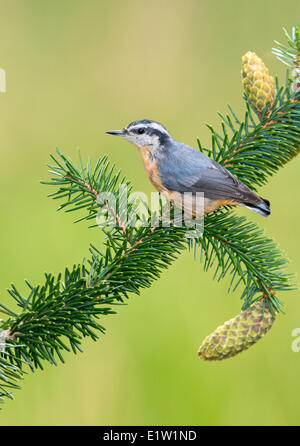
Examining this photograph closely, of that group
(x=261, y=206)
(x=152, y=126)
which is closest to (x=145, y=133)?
(x=152, y=126)

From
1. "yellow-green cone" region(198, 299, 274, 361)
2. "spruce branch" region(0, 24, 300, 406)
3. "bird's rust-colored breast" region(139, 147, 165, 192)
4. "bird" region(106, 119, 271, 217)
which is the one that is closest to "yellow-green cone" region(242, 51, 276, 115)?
"spruce branch" region(0, 24, 300, 406)

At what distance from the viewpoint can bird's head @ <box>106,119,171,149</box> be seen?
3.84ft

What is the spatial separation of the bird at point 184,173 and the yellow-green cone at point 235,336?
23 centimetres

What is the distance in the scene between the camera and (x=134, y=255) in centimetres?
86

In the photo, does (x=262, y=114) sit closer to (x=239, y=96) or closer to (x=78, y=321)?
(x=78, y=321)

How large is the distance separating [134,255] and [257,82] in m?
0.38

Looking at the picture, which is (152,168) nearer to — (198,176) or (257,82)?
(198,176)

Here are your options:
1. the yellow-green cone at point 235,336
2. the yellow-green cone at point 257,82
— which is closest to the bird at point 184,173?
the yellow-green cone at point 257,82

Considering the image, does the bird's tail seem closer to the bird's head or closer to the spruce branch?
the spruce branch

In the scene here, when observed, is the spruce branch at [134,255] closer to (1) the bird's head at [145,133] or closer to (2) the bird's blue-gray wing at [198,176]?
(2) the bird's blue-gray wing at [198,176]

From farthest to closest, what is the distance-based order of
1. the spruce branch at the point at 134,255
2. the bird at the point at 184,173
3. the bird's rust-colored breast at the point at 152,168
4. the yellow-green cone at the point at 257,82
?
1. the bird's rust-colored breast at the point at 152,168
2. the bird at the point at 184,173
3. the yellow-green cone at the point at 257,82
4. the spruce branch at the point at 134,255

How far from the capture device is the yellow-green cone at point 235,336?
2.66 ft

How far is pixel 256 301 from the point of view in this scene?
34.4 inches

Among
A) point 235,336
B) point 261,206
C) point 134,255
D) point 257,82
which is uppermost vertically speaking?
point 257,82
